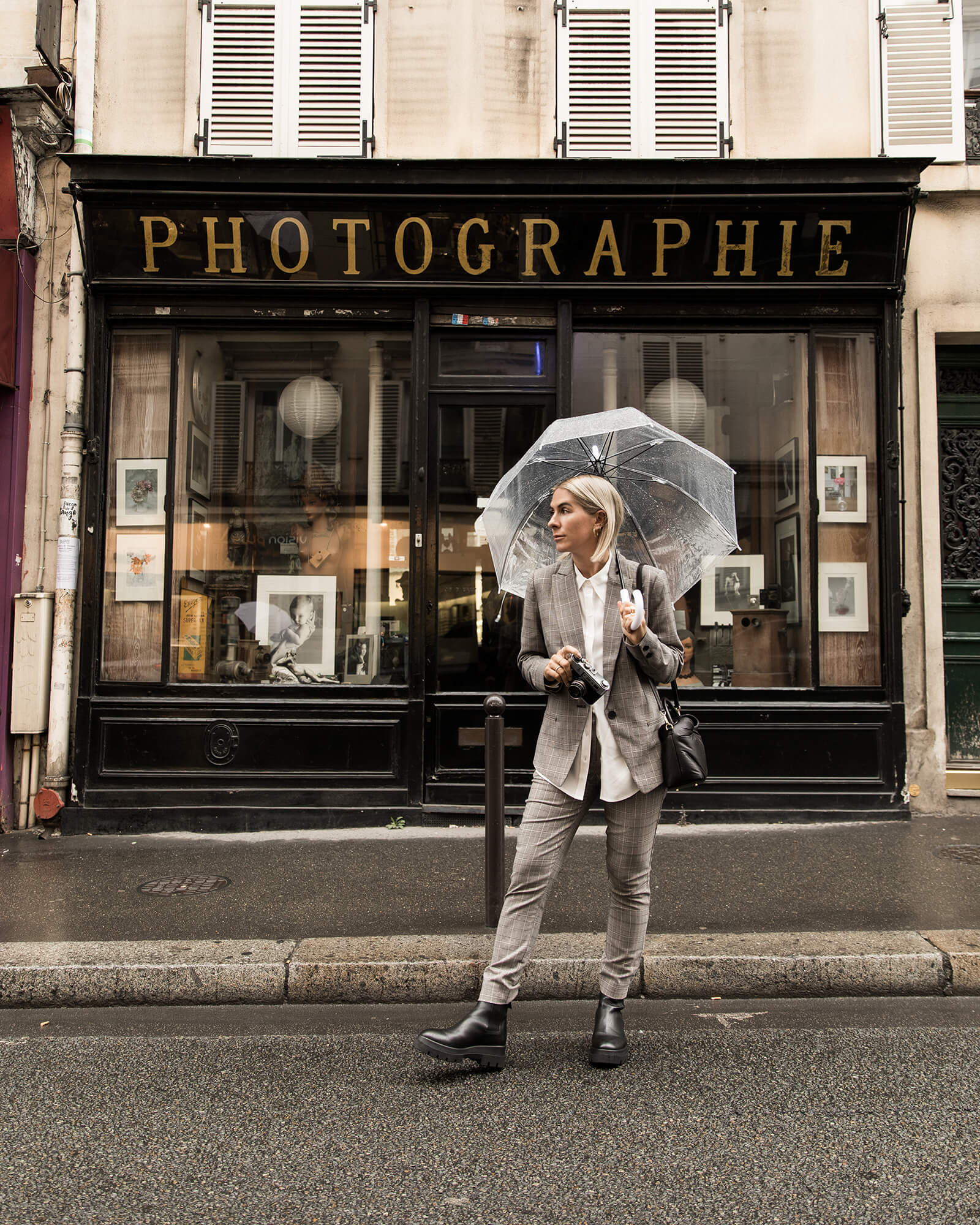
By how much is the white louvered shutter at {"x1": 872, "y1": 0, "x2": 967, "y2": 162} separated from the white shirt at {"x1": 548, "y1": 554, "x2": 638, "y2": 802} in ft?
18.8

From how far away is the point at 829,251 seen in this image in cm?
688

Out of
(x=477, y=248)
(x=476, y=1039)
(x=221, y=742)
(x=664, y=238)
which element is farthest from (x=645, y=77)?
(x=476, y=1039)

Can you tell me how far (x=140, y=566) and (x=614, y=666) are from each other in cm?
487

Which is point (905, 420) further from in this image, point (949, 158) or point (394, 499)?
point (394, 499)

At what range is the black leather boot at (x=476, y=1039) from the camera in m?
3.11

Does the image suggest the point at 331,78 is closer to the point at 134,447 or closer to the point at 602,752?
the point at 134,447

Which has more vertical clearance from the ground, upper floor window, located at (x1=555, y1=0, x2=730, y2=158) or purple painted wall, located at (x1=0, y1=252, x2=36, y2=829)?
upper floor window, located at (x1=555, y1=0, x2=730, y2=158)

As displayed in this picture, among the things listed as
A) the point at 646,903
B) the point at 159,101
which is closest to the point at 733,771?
the point at 646,903

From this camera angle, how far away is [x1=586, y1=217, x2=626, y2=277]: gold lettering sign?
22.4 feet

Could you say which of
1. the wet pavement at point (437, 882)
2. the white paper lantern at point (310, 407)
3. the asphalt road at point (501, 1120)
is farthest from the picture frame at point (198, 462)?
the asphalt road at point (501, 1120)

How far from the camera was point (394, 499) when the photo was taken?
23.8 ft

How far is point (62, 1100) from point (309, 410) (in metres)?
5.45

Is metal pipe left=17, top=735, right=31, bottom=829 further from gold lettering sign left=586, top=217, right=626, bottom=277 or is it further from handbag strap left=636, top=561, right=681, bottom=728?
gold lettering sign left=586, top=217, right=626, bottom=277

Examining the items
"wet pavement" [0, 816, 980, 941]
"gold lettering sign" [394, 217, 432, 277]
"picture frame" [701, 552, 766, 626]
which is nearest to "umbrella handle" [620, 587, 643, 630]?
"wet pavement" [0, 816, 980, 941]
